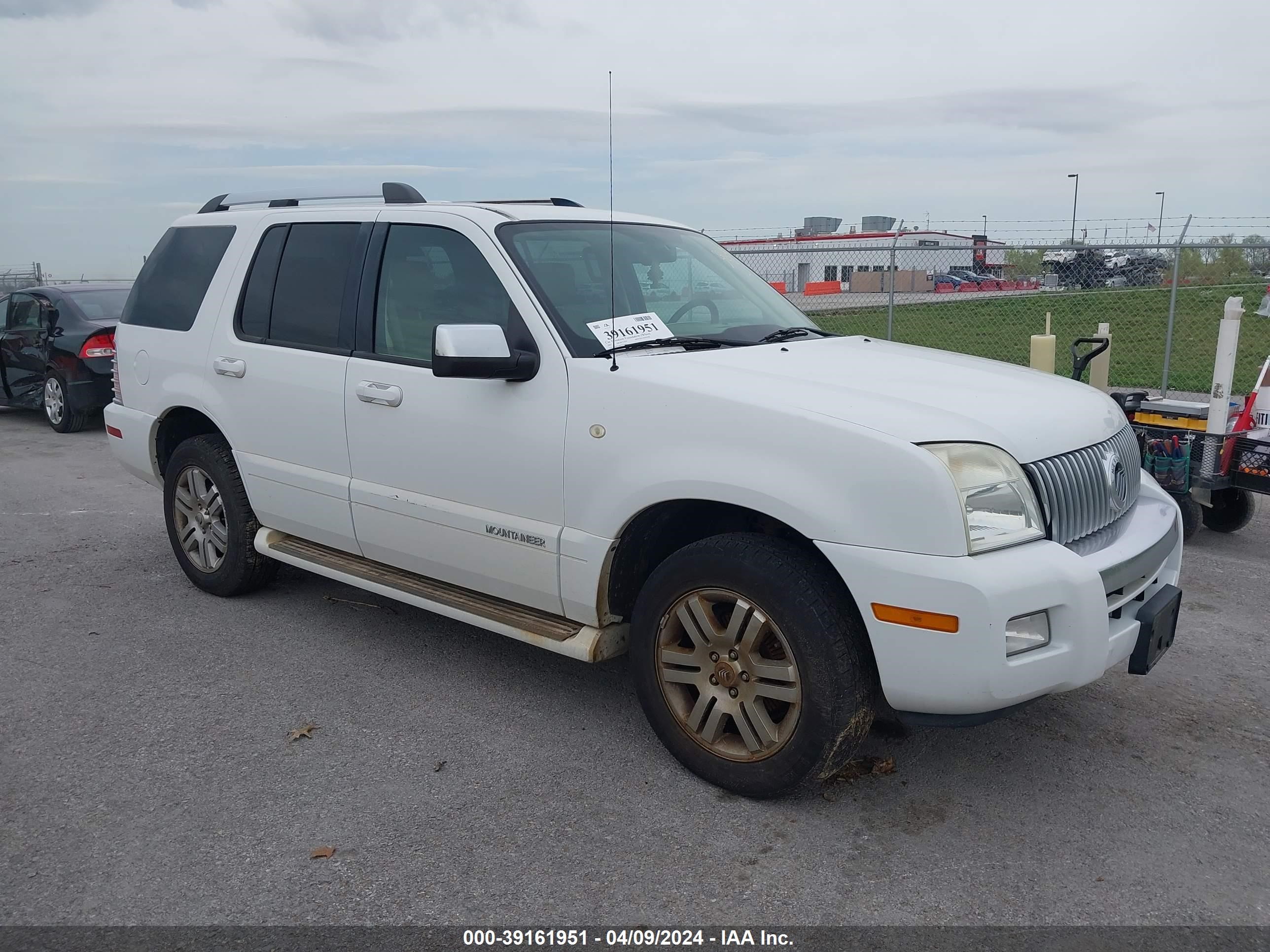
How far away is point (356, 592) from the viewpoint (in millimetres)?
5793

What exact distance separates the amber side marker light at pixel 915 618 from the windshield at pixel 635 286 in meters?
1.42

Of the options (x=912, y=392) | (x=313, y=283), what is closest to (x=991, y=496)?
(x=912, y=392)

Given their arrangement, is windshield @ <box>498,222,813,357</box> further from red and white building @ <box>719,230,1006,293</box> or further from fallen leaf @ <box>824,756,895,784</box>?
red and white building @ <box>719,230,1006,293</box>

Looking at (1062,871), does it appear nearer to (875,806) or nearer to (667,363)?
(875,806)

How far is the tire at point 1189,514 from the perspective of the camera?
22.1 ft

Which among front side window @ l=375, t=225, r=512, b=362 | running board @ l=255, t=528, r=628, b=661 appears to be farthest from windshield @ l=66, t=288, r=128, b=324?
front side window @ l=375, t=225, r=512, b=362

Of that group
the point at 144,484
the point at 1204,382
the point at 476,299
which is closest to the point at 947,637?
the point at 476,299

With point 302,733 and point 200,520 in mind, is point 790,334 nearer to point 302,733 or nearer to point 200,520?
point 302,733

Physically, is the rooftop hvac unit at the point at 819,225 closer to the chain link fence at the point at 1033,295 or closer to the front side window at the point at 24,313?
the chain link fence at the point at 1033,295

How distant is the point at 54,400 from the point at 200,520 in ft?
24.2

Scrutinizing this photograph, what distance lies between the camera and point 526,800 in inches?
139

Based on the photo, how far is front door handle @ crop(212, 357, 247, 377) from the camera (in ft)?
16.6

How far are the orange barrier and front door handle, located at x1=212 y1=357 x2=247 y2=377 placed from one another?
35.9ft

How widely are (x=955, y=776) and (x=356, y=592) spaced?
339cm
